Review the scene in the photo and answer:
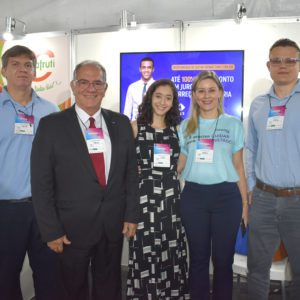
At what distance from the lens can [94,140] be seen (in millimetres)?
1997

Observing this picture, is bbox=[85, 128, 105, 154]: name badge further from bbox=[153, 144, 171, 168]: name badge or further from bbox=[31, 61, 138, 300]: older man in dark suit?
bbox=[153, 144, 171, 168]: name badge

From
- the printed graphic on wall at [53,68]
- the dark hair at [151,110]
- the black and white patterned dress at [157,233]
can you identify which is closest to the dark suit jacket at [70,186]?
the black and white patterned dress at [157,233]

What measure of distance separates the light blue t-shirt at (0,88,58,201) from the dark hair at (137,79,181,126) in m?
0.75

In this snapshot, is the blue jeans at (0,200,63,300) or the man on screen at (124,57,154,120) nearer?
the blue jeans at (0,200,63,300)

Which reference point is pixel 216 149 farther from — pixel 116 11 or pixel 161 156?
pixel 116 11

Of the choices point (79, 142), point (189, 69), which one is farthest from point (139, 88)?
point (79, 142)

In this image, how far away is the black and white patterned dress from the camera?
7.83 ft

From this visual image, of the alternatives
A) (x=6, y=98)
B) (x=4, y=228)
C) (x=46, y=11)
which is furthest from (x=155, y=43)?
(x=4, y=228)

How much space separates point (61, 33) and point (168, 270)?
2609mm

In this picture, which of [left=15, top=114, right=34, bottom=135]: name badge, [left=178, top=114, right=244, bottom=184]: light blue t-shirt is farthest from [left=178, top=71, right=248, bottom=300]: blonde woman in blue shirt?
[left=15, top=114, right=34, bottom=135]: name badge

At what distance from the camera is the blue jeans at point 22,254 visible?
84.0 inches

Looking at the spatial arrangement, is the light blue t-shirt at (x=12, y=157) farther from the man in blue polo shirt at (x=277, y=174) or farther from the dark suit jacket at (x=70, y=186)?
the man in blue polo shirt at (x=277, y=174)

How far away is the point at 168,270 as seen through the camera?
2.51 m

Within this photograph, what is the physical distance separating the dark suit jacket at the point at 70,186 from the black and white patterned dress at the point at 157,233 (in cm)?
38
